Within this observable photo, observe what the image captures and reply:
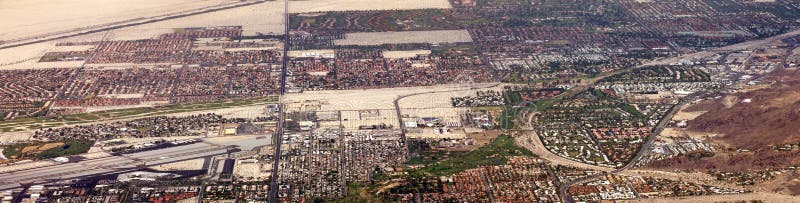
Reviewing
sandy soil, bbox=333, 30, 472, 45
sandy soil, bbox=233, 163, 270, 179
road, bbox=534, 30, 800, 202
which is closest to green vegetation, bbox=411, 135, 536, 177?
road, bbox=534, 30, 800, 202

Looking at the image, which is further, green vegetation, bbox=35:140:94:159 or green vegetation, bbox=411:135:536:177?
green vegetation, bbox=35:140:94:159

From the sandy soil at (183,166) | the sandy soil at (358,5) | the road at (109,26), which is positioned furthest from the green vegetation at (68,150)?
the sandy soil at (358,5)

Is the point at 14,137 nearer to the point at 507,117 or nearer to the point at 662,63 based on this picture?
the point at 507,117

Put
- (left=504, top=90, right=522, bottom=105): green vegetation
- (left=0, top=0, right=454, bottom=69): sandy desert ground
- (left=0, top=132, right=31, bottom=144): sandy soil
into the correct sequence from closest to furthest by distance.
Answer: (left=0, top=132, right=31, bottom=144): sandy soil < (left=504, top=90, right=522, bottom=105): green vegetation < (left=0, top=0, right=454, bottom=69): sandy desert ground

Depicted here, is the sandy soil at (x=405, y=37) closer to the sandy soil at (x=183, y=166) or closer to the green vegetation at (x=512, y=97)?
the green vegetation at (x=512, y=97)

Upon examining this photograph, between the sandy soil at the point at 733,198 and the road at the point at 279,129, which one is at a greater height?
the road at the point at 279,129

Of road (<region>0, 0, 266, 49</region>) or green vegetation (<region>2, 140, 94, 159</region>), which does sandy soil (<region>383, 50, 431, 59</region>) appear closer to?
road (<region>0, 0, 266, 49</region>)

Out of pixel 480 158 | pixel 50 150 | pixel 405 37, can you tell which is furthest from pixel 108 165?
pixel 405 37
